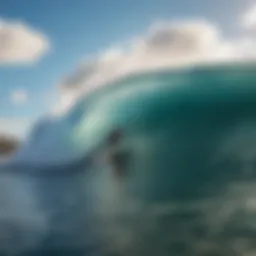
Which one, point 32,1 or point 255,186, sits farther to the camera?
point 32,1

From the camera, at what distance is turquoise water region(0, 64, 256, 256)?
63.6 inches

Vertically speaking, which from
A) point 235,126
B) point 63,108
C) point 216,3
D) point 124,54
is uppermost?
point 216,3

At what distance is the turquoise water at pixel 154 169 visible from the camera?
1.62 m

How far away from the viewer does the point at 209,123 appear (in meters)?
1.67

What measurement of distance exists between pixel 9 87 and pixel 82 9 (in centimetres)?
40

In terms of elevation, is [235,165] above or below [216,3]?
below

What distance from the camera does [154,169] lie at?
1660 mm

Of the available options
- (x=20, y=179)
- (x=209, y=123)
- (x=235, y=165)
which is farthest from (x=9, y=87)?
(x=235, y=165)

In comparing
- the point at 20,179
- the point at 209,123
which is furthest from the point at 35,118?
the point at 209,123

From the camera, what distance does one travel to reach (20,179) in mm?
1643

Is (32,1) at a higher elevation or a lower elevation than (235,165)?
higher

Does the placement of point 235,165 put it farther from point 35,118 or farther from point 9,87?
point 9,87

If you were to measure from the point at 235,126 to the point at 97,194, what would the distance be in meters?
0.55

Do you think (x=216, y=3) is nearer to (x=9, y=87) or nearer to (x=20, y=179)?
(x=9, y=87)
